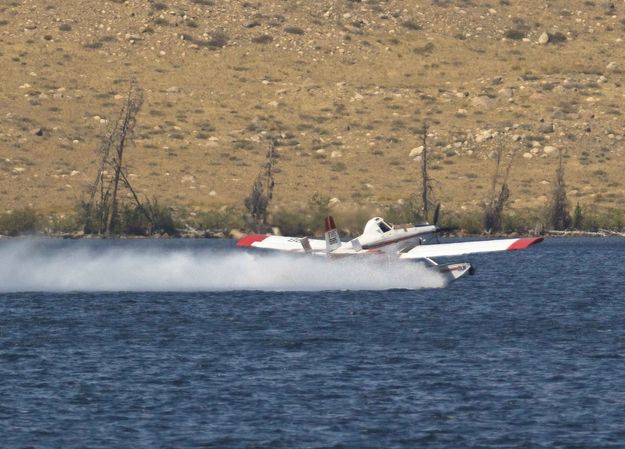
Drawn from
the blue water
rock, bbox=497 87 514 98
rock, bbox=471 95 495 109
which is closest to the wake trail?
the blue water

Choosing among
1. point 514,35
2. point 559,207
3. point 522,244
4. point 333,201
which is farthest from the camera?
point 514,35

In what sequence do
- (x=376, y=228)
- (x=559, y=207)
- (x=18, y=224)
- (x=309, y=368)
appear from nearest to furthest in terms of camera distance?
1. (x=309, y=368)
2. (x=376, y=228)
3. (x=559, y=207)
4. (x=18, y=224)

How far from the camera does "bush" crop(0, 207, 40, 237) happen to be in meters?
111

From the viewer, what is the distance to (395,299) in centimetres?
6372

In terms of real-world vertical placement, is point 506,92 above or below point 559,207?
above

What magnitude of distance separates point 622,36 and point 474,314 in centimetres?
11685

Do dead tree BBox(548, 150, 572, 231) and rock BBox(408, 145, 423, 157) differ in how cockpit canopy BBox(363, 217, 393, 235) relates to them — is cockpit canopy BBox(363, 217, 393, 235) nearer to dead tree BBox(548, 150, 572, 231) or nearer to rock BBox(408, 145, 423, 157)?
dead tree BBox(548, 150, 572, 231)

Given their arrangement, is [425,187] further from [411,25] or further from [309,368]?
[309,368]

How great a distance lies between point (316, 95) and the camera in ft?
499

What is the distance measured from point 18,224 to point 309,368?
242ft

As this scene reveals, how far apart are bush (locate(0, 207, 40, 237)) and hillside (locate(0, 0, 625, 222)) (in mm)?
8207

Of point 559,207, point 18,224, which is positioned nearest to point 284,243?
point 559,207

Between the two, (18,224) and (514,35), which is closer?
(18,224)

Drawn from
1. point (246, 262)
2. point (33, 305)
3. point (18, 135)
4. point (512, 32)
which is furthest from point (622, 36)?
point (33, 305)
